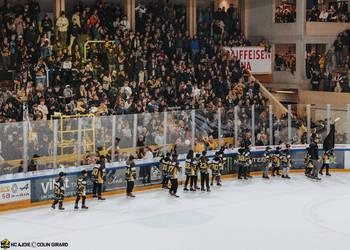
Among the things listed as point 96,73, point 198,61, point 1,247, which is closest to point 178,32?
point 198,61

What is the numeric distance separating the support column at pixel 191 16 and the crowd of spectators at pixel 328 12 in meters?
5.28

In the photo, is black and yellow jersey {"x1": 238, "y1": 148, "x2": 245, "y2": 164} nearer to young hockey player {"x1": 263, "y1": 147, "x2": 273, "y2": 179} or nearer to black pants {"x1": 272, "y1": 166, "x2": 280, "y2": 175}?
young hockey player {"x1": 263, "y1": 147, "x2": 273, "y2": 179}

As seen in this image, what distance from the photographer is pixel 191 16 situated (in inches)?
1127

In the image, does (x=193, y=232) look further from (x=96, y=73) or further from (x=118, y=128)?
(x=96, y=73)

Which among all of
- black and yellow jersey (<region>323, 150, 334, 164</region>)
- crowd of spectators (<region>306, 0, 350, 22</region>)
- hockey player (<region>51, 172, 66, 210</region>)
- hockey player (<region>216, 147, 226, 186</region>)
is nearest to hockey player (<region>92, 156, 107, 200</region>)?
hockey player (<region>51, 172, 66, 210</region>)

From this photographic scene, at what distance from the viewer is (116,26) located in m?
25.1

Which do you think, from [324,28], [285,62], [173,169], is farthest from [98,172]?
[324,28]

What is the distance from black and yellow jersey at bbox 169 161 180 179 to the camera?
1833cm

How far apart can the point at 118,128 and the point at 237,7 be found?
50.3ft

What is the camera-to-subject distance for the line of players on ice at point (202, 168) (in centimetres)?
1683

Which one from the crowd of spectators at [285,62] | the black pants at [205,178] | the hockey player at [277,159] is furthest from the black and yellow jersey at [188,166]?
the crowd of spectators at [285,62]

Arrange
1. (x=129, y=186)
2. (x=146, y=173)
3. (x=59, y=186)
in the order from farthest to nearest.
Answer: (x=146, y=173) < (x=129, y=186) < (x=59, y=186)

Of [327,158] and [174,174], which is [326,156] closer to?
[327,158]

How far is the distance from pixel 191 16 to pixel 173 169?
12.0 m
